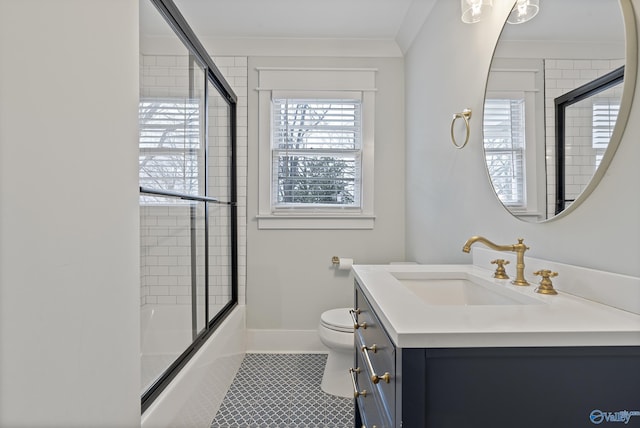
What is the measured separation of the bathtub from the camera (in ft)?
4.14

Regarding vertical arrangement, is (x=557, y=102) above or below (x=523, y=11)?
below

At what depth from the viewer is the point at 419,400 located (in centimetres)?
64

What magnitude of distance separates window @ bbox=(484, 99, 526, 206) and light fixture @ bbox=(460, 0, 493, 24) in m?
0.36

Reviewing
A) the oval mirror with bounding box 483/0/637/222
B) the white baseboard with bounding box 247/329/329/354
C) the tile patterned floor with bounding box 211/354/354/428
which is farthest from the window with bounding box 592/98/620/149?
the white baseboard with bounding box 247/329/329/354

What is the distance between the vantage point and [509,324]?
0.69 metres

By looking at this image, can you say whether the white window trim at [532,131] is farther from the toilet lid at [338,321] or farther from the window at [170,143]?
the window at [170,143]

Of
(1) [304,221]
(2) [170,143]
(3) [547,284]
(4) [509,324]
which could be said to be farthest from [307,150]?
(4) [509,324]

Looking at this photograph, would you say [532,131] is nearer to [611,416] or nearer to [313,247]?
[611,416]

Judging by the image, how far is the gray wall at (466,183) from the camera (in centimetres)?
85

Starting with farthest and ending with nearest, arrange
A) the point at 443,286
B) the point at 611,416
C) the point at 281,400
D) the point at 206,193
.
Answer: the point at 206,193, the point at 281,400, the point at 443,286, the point at 611,416

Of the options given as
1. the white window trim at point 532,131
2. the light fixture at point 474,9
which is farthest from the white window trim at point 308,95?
the white window trim at point 532,131

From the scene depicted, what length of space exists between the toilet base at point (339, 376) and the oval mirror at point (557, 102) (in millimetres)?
1252

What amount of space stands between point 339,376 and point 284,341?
0.75 meters

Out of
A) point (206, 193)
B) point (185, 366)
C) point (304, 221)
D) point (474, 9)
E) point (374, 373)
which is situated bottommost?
point (185, 366)
